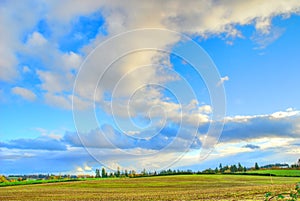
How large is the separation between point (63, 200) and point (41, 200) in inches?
98.1

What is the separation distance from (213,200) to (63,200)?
1634 centimetres

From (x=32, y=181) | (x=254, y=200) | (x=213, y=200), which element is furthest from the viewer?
(x=32, y=181)

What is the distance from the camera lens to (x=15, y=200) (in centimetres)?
3819

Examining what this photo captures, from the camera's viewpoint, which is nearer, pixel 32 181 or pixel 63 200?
pixel 63 200

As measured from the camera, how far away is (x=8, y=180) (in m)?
91.9

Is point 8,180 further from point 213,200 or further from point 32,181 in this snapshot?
point 213,200

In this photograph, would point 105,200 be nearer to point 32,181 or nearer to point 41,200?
point 41,200

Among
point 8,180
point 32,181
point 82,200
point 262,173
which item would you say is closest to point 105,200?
point 82,200

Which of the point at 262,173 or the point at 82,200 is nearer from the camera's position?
the point at 82,200

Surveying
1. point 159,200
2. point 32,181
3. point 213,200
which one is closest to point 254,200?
point 213,200

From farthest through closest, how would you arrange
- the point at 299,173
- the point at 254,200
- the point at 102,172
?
the point at 102,172 → the point at 299,173 → the point at 254,200

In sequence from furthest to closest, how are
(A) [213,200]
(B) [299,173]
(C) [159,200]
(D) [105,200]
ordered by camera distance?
(B) [299,173] → (D) [105,200] → (C) [159,200] → (A) [213,200]

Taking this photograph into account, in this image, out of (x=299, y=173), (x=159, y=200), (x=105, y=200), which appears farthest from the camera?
(x=299, y=173)

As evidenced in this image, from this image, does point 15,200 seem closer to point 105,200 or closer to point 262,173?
point 105,200
